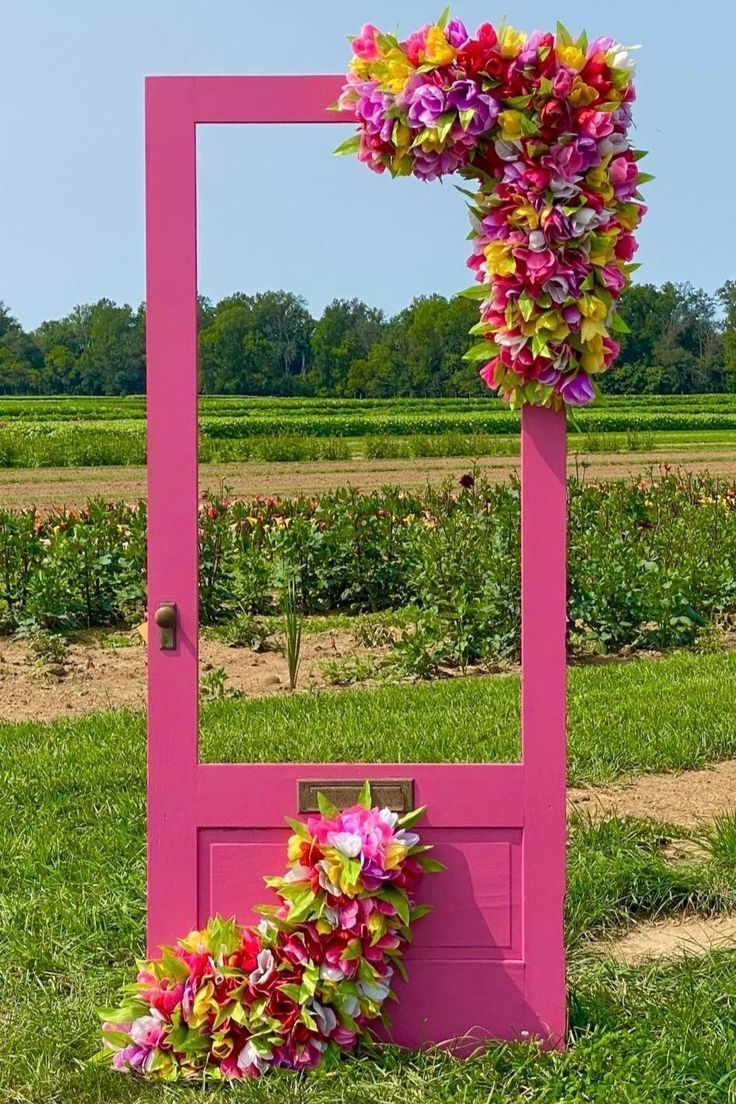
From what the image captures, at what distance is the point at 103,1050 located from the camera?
240 cm

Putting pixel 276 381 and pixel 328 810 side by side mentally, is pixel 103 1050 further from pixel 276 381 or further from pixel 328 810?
pixel 276 381

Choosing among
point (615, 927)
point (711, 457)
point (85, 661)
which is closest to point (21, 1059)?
point (615, 927)

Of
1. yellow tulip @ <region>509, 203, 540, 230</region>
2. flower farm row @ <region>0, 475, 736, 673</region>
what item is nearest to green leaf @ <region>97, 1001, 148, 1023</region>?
yellow tulip @ <region>509, 203, 540, 230</region>

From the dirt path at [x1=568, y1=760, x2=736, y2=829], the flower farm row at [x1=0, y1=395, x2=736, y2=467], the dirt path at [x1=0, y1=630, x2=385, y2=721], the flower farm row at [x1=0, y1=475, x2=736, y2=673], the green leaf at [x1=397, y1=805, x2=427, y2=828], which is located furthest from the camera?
the flower farm row at [x1=0, y1=395, x2=736, y2=467]

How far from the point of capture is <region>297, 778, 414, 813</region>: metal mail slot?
2.33 meters

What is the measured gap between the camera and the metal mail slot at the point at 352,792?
7.66 feet

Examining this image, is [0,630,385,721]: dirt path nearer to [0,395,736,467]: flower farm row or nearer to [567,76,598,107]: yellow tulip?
[567,76,598,107]: yellow tulip

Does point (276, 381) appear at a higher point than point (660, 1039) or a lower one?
higher

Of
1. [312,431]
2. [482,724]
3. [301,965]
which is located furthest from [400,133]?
[312,431]

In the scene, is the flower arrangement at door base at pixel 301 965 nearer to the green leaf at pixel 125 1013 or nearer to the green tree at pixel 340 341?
the green leaf at pixel 125 1013

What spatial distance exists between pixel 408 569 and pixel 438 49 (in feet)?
14.2

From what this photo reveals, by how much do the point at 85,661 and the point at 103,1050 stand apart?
3.53 meters

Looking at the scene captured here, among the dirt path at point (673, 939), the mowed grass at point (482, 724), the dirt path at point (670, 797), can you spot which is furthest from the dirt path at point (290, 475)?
the dirt path at point (673, 939)

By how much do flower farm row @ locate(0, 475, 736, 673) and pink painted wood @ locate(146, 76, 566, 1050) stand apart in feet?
10.4
